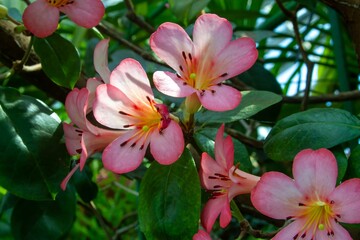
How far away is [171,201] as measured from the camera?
25.2 inches

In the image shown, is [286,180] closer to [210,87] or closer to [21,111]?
[210,87]

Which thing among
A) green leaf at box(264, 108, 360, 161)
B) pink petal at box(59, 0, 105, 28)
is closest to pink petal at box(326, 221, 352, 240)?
green leaf at box(264, 108, 360, 161)

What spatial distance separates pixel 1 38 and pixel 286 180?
17.0 inches

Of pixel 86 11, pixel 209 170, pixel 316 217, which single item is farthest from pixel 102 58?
pixel 316 217

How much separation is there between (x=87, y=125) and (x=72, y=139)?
0.19 feet

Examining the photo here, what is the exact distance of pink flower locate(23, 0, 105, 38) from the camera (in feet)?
2.19

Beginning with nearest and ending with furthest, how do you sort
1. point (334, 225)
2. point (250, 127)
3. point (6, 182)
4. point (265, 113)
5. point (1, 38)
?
1. point (334, 225)
2. point (6, 182)
3. point (1, 38)
4. point (265, 113)
5. point (250, 127)

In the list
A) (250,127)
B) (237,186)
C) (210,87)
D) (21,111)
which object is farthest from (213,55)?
(250,127)

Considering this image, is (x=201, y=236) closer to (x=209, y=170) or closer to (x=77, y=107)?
(x=209, y=170)

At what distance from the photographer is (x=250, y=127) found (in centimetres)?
134

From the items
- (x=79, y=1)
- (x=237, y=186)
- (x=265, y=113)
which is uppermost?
(x=79, y=1)

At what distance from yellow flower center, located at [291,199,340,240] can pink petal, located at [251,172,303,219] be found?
0.05 ft

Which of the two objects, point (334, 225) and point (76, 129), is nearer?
point (334, 225)

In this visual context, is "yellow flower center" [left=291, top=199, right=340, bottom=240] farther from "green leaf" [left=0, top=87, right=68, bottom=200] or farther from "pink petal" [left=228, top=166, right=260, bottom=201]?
"green leaf" [left=0, top=87, right=68, bottom=200]
